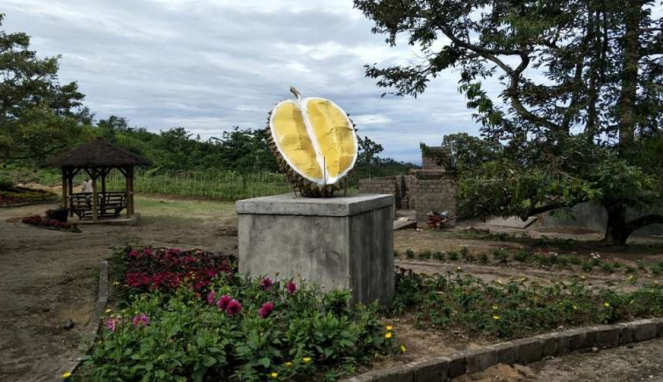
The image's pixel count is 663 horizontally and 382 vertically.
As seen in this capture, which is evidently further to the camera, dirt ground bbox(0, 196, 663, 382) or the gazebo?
the gazebo

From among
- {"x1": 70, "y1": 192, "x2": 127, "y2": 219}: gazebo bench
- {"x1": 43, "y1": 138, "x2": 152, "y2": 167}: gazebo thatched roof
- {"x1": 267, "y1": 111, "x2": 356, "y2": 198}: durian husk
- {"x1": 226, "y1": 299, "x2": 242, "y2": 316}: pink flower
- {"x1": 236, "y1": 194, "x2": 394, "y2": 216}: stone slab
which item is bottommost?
{"x1": 226, "y1": 299, "x2": 242, "y2": 316}: pink flower

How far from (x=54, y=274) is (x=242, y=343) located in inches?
209

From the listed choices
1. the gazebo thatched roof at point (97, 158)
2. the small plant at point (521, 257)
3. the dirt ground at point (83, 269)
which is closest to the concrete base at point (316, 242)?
the dirt ground at point (83, 269)

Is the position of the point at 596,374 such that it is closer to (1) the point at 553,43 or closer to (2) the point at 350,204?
(2) the point at 350,204

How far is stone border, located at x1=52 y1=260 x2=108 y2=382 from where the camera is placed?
4025 millimetres

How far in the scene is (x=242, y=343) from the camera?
350 cm

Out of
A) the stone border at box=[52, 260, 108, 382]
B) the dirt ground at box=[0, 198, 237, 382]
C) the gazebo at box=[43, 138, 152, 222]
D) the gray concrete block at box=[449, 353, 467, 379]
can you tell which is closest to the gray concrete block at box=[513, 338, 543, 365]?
the gray concrete block at box=[449, 353, 467, 379]

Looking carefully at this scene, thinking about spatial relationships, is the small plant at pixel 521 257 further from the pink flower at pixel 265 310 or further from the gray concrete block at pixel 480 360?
the pink flower at pixel 265 310

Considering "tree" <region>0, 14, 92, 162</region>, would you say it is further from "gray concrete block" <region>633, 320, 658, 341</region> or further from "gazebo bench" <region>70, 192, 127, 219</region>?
"gray concrete block" <region>633, 320, 658, 341</region>

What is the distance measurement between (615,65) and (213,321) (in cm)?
978

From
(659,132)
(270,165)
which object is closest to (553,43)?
(659,132)

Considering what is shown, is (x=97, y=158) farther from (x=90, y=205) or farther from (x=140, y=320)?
(x=140, y=320)

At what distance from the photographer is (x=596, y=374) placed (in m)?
4.15

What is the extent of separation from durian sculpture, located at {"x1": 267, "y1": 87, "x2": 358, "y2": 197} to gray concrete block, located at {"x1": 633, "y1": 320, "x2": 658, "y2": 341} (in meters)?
3.03
